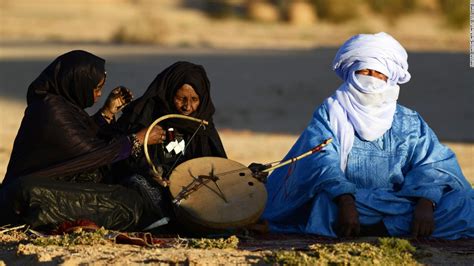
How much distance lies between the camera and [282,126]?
19.7m

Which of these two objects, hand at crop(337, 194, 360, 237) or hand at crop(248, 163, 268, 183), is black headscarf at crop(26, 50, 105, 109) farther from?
hand at crop(337, 194, 360, 237)

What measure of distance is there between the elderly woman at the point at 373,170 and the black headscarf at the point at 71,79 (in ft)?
4.70

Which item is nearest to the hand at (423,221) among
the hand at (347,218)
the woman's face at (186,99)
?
the hand at (347,218)

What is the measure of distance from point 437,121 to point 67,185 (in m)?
13.3

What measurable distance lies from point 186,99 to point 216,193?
32.3 inches

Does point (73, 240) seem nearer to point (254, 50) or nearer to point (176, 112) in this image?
point (176, 112)

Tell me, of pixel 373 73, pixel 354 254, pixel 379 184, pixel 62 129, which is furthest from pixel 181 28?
pixel 354 254

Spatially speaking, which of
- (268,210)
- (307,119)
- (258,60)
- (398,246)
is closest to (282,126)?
(307,119)

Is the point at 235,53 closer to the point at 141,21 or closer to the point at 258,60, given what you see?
the point at 258,60

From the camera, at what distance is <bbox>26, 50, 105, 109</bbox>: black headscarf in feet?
27.1

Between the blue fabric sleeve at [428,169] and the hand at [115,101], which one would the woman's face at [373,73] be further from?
the hand at [115,101]

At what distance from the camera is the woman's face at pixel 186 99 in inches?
336

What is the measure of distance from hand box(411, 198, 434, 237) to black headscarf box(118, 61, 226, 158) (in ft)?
4.75

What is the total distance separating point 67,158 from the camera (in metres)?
8.15
